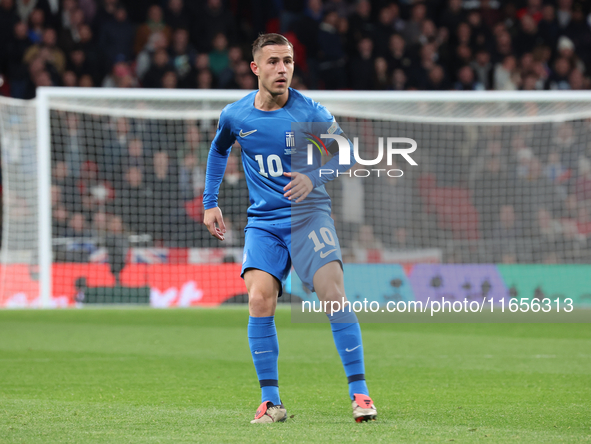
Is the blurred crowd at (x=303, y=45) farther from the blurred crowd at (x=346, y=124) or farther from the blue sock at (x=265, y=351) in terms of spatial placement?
the blue sock at (x=265, y=351)

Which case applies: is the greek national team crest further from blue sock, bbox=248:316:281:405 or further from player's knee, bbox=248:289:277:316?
blue sock, bbox=248:316:281:405

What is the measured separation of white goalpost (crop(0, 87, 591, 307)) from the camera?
38.3 ft

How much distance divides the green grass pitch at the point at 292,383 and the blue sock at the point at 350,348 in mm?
196

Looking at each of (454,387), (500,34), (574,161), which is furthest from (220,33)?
(454,387)

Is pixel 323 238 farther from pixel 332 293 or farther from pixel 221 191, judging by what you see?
pixel 221 191

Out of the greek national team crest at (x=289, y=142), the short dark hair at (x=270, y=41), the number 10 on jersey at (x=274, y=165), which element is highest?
the short dark hair at (x=270, y=41)

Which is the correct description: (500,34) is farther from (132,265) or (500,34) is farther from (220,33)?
(132,265)

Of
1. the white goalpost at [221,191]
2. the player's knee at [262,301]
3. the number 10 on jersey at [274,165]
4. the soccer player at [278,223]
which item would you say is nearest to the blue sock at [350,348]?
the soccer player at [278,223]

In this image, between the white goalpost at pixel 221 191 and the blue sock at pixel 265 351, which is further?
the white goalpost at pixel 221 191

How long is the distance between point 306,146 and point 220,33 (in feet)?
36.0

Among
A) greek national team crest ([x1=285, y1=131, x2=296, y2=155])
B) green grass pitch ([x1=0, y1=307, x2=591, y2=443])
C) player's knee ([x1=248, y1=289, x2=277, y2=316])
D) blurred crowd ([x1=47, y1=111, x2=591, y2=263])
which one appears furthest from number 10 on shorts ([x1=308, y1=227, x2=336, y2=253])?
blurred crowd ([x1=47, y1=111, x2=591, y2=263])

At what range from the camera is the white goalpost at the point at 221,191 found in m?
11.7

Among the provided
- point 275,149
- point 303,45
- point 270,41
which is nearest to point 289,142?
point 275,149

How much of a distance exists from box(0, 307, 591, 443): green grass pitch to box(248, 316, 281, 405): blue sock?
0.77ft
